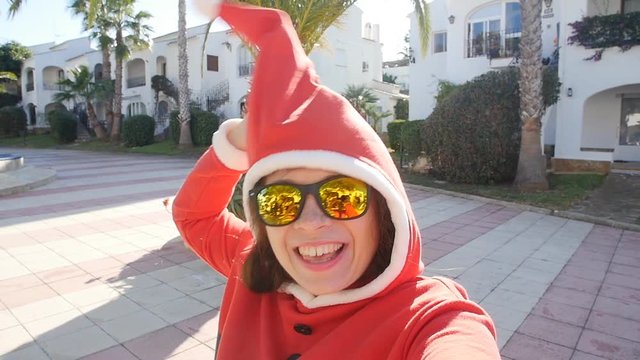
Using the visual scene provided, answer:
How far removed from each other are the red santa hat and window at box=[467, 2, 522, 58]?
1564cm

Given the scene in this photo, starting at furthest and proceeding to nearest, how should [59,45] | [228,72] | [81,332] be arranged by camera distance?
[59,45] → [228,72] → [81,332]

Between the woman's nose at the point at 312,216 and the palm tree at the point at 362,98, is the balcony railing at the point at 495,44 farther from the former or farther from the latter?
the woman's nose at the point at 312,216

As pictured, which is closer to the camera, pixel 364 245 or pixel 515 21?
pixel 364 245

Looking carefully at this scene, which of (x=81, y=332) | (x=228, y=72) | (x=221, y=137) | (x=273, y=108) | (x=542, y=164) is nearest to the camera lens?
(x=273, y=108)

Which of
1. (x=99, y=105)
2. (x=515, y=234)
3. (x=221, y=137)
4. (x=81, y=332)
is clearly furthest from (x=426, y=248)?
(x=99, y=105)

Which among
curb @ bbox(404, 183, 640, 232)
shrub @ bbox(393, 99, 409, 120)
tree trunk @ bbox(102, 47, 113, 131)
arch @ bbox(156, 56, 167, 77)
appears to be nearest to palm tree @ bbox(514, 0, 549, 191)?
curb @ bbox(404, 183, 640, 232)

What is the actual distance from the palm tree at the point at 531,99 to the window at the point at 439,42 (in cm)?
966

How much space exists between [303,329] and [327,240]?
28 cm

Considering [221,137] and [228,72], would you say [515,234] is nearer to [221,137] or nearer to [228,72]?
[221,137]

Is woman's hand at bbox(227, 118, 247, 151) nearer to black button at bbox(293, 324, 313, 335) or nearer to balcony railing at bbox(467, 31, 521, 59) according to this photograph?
black button at bbox(293, 324, 313, 335)

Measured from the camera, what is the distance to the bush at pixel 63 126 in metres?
28.7

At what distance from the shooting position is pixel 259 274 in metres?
1.47

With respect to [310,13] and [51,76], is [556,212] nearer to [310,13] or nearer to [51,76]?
[310,13]

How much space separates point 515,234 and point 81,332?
6197mm
